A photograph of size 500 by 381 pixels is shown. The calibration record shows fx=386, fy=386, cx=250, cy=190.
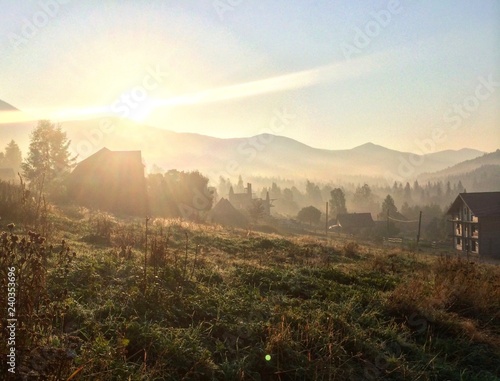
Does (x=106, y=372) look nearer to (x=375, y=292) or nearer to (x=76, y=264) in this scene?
(x=76, y=264)

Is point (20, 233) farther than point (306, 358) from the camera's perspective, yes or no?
Yes

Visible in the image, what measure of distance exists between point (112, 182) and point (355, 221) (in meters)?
54.5

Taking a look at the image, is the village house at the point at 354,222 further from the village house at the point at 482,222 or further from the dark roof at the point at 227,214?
the village house at the point at 482,222

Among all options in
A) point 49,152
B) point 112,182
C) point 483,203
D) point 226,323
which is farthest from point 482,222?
point 49,152

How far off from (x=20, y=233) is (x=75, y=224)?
16.0ft

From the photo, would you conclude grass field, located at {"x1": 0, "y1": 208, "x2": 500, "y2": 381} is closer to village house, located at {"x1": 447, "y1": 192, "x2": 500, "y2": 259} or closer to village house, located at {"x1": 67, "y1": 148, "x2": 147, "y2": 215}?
village house, located at {"x1": 67, "y1": 148, "x2": 147, "y2": 215}

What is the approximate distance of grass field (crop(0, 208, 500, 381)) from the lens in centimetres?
409

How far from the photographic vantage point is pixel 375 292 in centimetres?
873

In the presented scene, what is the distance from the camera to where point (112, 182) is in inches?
1633

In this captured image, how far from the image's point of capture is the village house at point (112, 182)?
1580 inches

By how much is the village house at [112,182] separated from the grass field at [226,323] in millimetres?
32239

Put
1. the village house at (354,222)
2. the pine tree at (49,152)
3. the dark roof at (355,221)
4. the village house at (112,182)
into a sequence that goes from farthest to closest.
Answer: the dark roof at (355,221) → the village house at (354,222) → the pine tree at (49,152) → the village house at (112,182)

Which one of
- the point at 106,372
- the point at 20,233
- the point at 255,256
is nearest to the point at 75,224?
the point at 20,233

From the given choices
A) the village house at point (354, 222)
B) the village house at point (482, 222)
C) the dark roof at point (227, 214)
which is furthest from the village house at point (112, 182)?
the village house at point (354, 222)
